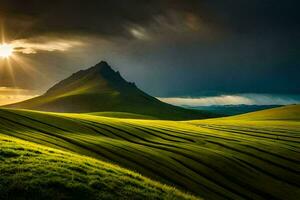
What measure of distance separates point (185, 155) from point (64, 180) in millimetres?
41567

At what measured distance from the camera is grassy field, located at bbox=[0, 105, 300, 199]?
5297 centimetres

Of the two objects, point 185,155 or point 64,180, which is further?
point 185,155

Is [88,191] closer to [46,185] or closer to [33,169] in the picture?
[46,185]

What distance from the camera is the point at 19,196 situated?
909 inches

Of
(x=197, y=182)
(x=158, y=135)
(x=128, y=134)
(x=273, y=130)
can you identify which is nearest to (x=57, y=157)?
(x=197, y=182)

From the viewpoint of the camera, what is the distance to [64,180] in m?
25.5

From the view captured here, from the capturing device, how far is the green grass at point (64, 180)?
23828mm

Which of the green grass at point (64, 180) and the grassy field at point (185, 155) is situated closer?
the green grass at point (64, 180)

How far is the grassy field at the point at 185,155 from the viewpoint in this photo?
174 feet

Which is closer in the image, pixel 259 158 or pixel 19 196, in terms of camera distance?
pixel 19 196

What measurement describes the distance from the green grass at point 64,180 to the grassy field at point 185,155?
19100 mm

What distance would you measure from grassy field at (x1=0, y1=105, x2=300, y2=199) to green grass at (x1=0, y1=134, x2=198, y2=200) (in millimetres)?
19100

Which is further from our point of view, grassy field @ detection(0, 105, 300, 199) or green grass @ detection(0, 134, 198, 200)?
grassy field @ detection(0, 105, 300, 199)

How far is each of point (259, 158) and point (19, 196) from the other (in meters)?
59.1
